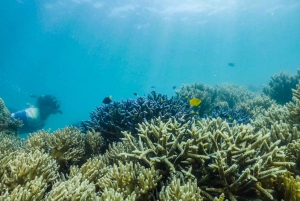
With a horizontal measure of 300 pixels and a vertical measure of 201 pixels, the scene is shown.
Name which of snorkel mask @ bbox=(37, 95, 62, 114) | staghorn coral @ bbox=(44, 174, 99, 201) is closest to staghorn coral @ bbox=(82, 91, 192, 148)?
staghorn coral @ bbox=(44, 174, 99, 201)

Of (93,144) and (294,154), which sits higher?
(93,144)

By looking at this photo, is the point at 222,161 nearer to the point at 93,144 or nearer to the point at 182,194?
the point at 182,194

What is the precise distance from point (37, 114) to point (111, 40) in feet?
226

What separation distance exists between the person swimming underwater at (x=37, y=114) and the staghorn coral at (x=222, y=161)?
12715mm

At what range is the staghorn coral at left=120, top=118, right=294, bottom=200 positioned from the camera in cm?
218

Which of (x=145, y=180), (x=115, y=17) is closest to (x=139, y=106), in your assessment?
(x=145, y=180)

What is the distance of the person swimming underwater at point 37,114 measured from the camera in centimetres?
1473

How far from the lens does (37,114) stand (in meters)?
16.1

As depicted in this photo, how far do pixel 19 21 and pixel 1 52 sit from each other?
90.6ft

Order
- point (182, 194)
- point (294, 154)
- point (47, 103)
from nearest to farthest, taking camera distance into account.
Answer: point (182, 194), point (294, 154), point (47, 103)

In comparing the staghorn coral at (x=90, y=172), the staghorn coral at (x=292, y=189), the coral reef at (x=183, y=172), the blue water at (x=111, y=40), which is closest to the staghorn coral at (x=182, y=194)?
the coral reef at (x=183, y=172)

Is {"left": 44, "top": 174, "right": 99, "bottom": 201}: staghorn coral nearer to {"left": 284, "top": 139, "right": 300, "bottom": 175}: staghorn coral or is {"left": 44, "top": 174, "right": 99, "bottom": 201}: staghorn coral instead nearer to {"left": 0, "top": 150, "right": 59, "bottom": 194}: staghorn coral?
{"left": 0, "top": 150, "right": 59, "bottom": 194}: staghorn coral

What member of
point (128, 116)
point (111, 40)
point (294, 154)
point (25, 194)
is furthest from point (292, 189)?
point (111, 40)

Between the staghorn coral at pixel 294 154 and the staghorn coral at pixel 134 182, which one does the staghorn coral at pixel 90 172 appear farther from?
the staghorn coral at pixel 294 154
